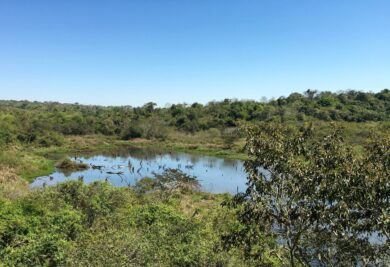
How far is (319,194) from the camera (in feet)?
28.2

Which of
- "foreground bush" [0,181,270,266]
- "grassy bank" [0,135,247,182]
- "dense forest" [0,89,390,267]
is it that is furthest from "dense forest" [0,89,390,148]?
"foreground bush" [0,181,270,266]

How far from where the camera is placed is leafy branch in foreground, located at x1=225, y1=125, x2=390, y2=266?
26.3ft

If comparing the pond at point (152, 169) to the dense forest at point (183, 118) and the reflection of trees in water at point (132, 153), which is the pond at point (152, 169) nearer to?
the reflection of trees in water at point (132, 153)

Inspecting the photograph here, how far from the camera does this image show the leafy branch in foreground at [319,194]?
803cm

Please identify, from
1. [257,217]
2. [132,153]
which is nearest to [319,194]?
[257,217]

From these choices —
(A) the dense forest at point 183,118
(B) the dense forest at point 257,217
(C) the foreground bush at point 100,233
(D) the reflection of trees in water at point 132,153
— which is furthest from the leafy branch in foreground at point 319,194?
(A) the dense forest at point 183,118

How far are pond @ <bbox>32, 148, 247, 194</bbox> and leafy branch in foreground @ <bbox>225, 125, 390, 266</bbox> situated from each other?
1191 inches

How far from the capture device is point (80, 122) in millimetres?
98562

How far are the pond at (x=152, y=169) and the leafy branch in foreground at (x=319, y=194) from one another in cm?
3025

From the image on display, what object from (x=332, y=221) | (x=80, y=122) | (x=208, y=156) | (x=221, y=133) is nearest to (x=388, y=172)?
(x=332, y=221)

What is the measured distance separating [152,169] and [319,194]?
173 ft

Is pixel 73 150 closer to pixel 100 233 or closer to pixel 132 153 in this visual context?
pixel 132 153

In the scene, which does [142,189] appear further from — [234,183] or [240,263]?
[240,263]

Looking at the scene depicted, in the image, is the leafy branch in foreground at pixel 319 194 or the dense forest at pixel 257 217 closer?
the leafy branch in foreground at pixel 319 194
